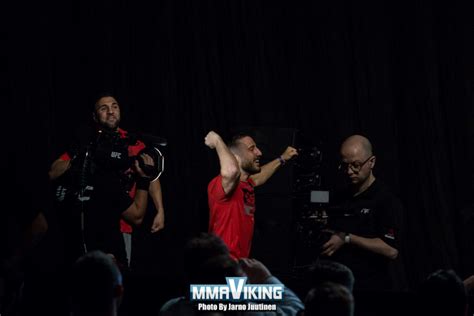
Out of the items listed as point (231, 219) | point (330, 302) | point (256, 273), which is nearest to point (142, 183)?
point (231, 219)

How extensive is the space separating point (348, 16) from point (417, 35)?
0.53 meters

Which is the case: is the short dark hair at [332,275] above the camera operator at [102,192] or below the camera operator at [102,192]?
below

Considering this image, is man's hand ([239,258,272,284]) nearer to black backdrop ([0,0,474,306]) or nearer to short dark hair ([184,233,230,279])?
short dark hair ([184,233,230,279])

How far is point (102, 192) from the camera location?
386cm

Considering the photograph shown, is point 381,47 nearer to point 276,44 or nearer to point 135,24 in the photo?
point 276,44

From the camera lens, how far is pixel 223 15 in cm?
564

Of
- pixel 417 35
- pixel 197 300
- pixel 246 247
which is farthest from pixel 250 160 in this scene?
pixel 197 300

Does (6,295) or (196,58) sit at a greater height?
(196,58)

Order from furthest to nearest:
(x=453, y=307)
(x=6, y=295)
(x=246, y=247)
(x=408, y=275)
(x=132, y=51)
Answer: (x=132, y=51)
(x=408, y=275)
(x=246, y=247)
(x=6, y=295)
(x=453, y=307)

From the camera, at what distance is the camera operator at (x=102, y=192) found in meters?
3.75

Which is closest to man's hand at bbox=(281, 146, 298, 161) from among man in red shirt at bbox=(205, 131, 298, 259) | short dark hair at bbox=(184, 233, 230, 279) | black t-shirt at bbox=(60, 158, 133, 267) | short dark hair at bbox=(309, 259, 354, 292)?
man in red shirt at bbox=(205, 131, 298, 259)

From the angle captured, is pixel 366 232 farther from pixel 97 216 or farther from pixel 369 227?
pixel 97 216

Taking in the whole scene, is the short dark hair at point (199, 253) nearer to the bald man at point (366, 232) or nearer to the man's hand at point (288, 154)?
the bald man at point (366, 232)

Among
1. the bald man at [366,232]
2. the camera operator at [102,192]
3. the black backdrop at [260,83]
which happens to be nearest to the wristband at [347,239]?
the bald man at [366,232]
